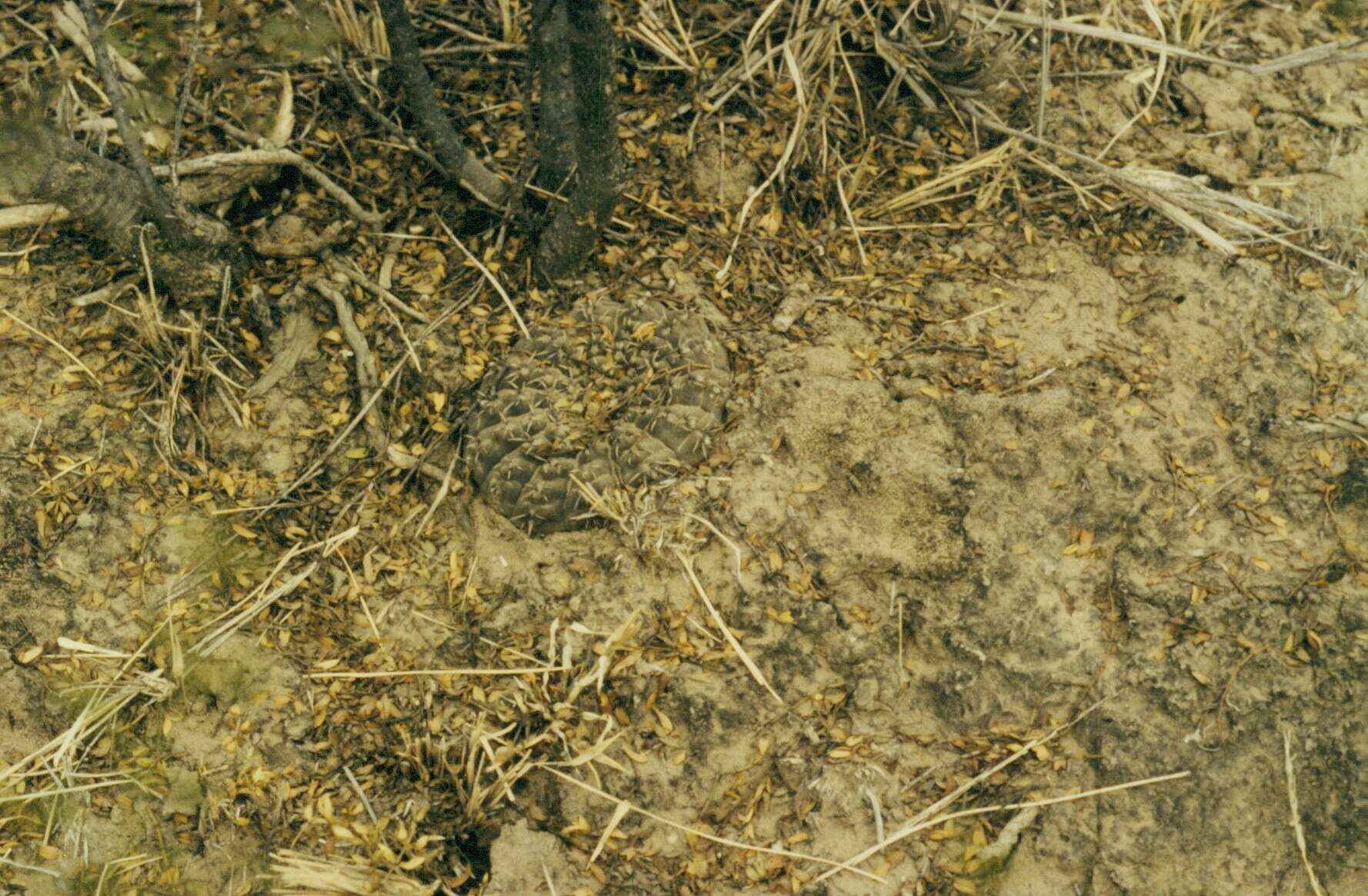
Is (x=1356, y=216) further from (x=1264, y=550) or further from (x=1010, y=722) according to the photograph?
(x=1010, y=722)

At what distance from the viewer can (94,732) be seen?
2.20 metres

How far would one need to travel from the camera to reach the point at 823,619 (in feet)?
7.34

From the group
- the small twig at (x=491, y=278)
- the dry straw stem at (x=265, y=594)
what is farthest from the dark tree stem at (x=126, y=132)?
the dry straw stem at (x=265, y=594)

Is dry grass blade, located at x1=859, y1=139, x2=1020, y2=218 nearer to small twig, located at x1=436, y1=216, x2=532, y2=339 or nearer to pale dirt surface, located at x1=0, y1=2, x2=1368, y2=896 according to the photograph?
pale dirt surface, located at x1=0, y1=2, x2=1368, y2=896

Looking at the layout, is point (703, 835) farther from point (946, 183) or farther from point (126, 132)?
point (126, 132)

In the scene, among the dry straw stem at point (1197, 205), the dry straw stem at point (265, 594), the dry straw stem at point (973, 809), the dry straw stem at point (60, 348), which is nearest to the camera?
the dry straw stem at point (973, 809)

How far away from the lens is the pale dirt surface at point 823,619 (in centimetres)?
212

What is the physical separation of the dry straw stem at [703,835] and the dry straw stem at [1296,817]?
2.75 ft

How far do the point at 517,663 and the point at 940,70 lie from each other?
6.01ft

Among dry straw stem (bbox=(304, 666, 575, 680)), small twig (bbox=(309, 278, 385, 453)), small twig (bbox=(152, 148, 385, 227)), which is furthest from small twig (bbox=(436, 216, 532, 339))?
dry straw stem (bbox=(304, 666, 575, 680))

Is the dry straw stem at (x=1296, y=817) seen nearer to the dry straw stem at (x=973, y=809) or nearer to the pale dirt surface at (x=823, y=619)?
the pale dirt surface at (x=823, y=619)

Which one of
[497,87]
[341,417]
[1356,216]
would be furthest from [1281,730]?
[497,87]

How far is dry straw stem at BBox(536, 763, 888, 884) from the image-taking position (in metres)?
2.10

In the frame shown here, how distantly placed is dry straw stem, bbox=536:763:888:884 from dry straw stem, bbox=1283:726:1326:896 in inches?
33.0
